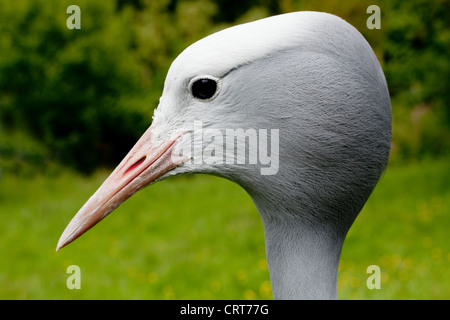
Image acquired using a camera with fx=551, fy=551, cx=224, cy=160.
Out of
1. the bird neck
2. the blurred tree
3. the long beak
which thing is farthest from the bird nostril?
the blurred tree

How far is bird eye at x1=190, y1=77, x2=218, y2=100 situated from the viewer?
5.89ft

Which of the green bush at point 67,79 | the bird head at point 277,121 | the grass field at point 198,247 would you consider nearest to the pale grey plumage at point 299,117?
the bird head at point 277,121

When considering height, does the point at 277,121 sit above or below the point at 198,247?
below

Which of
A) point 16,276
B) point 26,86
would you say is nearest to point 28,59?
point 26,86

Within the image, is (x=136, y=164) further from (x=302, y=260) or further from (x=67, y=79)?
(x=67, y=79)

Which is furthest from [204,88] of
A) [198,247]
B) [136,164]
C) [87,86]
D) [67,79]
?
[87,86]

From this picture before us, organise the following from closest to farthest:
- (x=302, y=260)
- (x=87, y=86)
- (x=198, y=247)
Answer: (x=302, y=260) < (x=198, y=247) < (x=87, y=86)

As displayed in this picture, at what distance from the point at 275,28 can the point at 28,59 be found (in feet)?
35.4

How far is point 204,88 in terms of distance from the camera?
181 centimetres

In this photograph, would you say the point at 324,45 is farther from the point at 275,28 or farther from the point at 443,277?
the point at 443,277

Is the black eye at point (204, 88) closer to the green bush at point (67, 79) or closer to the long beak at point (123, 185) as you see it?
the long beak at point (123, 185)

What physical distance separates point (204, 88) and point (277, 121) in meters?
0.26

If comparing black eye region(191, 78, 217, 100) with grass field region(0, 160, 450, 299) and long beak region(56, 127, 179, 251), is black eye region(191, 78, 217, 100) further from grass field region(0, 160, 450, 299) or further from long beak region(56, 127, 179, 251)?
grass field region(0, 160, 450, 299)

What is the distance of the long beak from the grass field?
3496 millimetres
